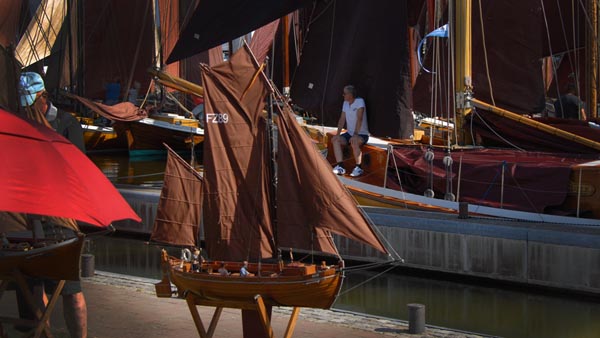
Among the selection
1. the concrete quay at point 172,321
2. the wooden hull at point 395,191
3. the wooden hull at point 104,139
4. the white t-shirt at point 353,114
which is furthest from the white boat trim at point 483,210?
the wooden hull at point 104,139

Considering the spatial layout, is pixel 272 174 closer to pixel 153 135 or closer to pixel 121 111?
pixel 121 111

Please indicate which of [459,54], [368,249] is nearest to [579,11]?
[459,54]

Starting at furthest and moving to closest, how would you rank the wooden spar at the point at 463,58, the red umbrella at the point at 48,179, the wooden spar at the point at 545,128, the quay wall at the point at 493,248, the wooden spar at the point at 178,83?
1. the wooden spar at the point at 178,83
2. the wooden spar at the point at 463,58
3. the wooden spar at the point at 545,128
4. the quay wall at the point at 493,248
5. the red umbrella at the point at 48,179

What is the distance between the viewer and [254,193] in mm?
7852

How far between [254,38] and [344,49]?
37.7 feet

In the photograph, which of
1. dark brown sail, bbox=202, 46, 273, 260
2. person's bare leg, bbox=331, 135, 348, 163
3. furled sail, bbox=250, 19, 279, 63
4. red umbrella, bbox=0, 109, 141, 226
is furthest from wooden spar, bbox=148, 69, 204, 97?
red umbrella, bbox=0, 109, 141, 226

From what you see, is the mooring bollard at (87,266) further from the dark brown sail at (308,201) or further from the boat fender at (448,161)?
the boat fender at (448,161)

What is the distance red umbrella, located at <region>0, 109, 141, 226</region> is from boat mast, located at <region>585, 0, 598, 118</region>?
15.8 m

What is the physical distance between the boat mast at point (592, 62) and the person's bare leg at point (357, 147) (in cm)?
735

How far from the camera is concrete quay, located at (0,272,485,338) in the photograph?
8102 mm

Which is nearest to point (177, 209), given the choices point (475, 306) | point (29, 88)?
point (29, 88)

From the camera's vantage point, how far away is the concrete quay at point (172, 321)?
8102 millimetres

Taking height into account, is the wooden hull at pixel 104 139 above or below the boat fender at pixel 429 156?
above

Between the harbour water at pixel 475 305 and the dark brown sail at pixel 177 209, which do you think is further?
the harbour water at pixel 475 305
